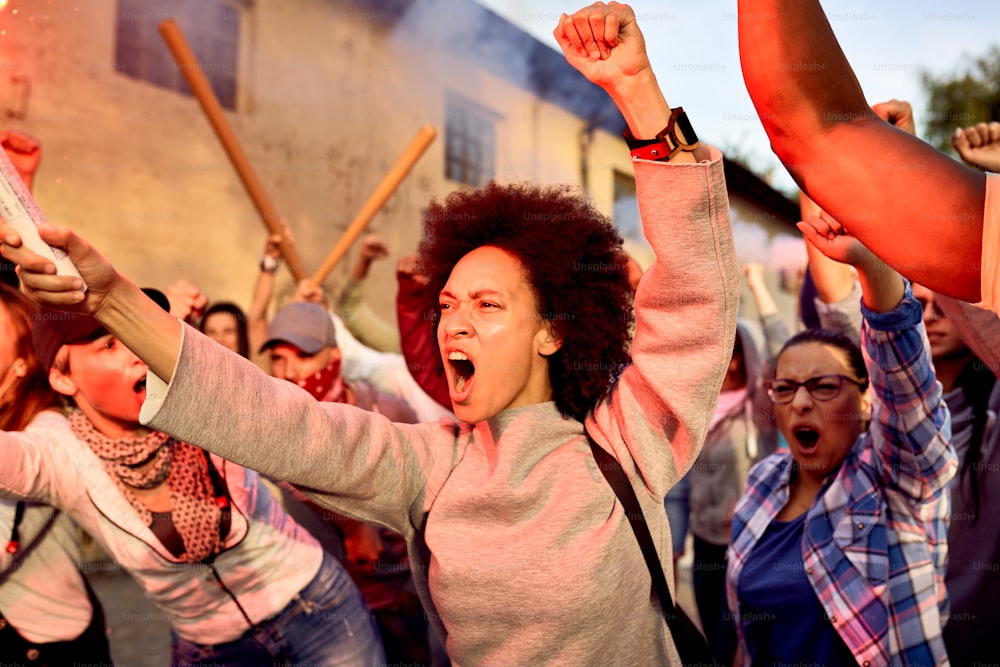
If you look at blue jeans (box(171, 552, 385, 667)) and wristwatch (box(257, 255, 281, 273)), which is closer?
blue jeans (box(171, 552, 385, 667))

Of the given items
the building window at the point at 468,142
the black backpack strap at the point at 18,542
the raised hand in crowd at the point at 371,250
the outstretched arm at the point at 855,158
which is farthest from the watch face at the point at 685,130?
the building window at the point at 468,142

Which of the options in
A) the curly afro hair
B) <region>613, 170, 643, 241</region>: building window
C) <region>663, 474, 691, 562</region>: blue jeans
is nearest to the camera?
the curly afro hair

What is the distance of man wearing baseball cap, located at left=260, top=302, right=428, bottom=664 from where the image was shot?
11.3 feet

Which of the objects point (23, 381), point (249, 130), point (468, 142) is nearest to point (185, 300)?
point (23, 381)

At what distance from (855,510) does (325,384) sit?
224 cm

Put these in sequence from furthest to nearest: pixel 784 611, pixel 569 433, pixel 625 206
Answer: pixel 625 206 → pixel 784 611 → pixel 569 433

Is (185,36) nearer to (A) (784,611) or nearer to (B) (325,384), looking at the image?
(B) (325,384)

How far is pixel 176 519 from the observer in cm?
255

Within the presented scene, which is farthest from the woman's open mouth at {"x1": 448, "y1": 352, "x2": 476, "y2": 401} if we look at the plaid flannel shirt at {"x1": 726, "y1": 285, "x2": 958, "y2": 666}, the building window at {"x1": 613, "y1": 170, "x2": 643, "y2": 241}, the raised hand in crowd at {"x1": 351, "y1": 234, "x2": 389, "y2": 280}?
the building window at {"x1": 613, "y1": 170, "x2": 643, "y2": 241}

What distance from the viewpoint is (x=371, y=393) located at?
12.5 ft

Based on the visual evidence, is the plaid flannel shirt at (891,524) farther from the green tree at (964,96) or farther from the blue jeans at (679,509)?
the green tree at (964,96)

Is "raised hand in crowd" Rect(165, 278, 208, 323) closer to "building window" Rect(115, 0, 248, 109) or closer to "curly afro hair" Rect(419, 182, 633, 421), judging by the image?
"curly afro hair" Rect(419, 182, 633, 421)

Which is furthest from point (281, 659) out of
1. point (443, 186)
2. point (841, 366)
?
point (443, 186)

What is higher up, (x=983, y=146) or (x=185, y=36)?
(x=185, y=36)
